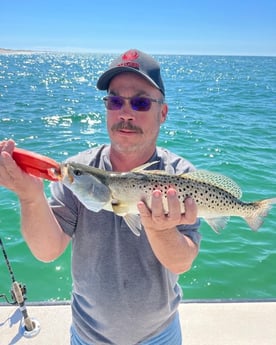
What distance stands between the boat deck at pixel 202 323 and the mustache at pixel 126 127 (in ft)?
7.77

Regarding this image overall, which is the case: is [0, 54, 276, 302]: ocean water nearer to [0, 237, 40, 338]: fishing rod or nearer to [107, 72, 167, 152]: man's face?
[0, 237, 40, 338]: fishing rod

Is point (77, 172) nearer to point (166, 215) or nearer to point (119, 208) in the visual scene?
point (119, 208)

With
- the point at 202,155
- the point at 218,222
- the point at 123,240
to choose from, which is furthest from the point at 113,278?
the point at 202,155

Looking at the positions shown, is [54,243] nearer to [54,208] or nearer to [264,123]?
[54,208]

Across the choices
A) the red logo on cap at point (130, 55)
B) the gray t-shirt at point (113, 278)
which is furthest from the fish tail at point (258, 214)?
the red logo on cap at point (130, 55)

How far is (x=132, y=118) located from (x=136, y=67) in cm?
38

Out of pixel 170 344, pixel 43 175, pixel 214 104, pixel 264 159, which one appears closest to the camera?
pixel 43 175

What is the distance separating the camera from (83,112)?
23.4m

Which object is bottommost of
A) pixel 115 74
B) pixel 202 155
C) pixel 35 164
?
pixel 202 155

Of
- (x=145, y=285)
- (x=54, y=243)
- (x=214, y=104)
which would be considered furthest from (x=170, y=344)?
(x=214, y=104)

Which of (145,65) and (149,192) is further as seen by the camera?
(145,65)

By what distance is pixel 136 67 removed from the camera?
9.45ft

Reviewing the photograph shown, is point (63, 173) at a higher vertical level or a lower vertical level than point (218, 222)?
higher

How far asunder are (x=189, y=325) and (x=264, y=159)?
920 centimetres
